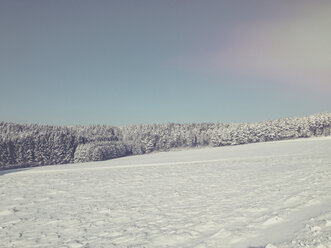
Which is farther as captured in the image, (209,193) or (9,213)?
(209,193)

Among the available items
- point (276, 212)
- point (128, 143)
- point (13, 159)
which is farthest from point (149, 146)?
point (276, 212)

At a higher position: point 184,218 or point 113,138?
point 113,138

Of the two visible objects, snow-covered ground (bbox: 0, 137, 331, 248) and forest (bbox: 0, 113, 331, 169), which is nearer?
snow-covered ground (bbox: 0, 137, 331, 248)

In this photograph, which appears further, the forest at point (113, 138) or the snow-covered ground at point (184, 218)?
the forest at point (113, 138)

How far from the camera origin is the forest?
217 feet

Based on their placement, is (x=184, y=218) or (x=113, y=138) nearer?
(x=184, y=218)

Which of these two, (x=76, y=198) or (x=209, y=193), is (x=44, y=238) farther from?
(x=209, y=193)

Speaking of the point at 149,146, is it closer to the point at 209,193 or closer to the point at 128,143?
the point at 128,143

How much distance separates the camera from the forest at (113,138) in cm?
6606

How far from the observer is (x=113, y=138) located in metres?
114

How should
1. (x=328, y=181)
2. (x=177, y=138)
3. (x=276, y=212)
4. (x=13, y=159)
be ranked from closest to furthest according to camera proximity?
(x=276, y=212)
(x=328, y=181)
(x=13, y=159)
(x=177, y=138)

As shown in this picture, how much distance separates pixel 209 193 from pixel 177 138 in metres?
95.1

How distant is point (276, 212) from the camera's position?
8344mm

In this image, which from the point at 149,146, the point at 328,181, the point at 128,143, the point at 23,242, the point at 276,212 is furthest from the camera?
the point at 149,146
